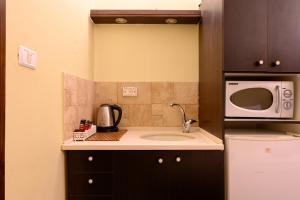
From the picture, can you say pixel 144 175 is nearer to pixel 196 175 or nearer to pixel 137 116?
pixel 196 175

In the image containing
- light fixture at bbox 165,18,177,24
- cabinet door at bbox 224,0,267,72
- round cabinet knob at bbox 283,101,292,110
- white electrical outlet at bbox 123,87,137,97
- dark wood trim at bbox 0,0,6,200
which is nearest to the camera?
dark wood trim at bbox 0,0,6,200

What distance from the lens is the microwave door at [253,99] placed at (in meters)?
1.52

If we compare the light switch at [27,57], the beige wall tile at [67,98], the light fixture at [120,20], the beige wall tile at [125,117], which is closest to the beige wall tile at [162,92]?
the beige wall tile at [125,117]

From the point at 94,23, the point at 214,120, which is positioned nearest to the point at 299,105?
the point at 214,120

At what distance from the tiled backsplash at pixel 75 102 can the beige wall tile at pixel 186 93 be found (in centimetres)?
80

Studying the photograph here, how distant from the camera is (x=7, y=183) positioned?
2.78 ft

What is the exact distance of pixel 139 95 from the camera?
2.14 metres

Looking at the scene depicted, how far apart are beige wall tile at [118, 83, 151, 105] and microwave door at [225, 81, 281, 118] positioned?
0.81m

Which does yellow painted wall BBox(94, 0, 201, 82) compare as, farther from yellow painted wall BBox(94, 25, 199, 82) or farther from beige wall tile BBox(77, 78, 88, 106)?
beige wall tile BBox(77, 78, 88, 106)

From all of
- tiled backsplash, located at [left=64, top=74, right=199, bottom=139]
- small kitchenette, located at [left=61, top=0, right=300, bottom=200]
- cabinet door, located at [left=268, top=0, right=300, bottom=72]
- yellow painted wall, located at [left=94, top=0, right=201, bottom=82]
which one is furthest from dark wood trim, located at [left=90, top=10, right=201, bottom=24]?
cabinet door, located at [left=268, top=0, right=300, bottom=72]

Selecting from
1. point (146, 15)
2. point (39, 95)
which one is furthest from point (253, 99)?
point (39, 95)

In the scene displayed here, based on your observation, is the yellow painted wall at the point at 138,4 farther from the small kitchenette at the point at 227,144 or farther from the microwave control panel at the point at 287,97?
the microwave control panel at the point at 287,97

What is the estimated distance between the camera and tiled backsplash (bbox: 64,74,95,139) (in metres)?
1.45

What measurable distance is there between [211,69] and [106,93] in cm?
102
